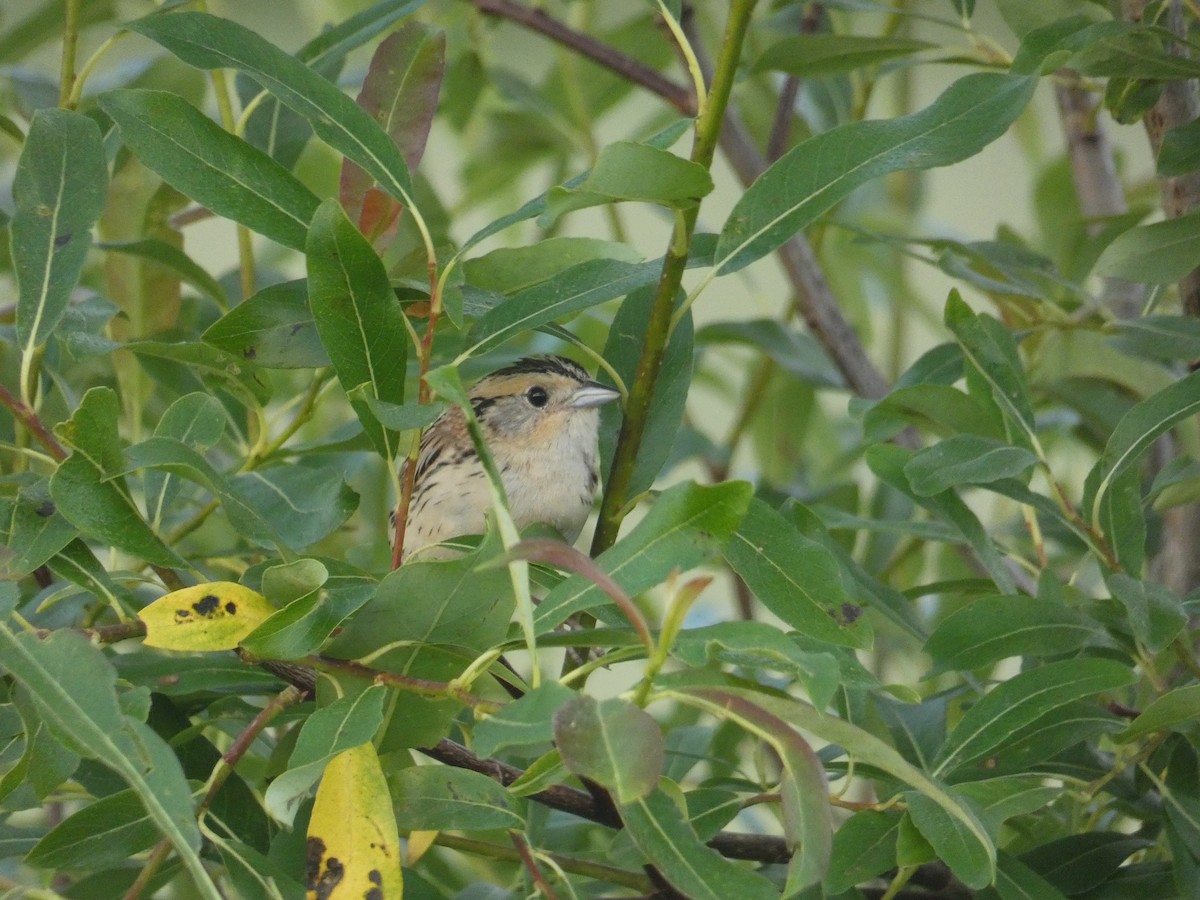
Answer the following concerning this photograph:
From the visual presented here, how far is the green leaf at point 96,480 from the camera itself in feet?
4.16

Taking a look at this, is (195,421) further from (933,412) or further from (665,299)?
(933,412)

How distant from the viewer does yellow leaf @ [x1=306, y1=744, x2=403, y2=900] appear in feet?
3.58

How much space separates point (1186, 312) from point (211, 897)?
1523 millimetres

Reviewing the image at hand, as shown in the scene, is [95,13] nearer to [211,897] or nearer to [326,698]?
[326,698]

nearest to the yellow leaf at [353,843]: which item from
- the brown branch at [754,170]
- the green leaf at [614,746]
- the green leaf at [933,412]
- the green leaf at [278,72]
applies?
the green leaf at [614,746]

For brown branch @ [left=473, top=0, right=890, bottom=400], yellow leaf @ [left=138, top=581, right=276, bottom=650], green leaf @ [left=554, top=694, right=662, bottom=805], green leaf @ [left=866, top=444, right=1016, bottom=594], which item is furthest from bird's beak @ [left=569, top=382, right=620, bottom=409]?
green leaf @ [left=554, top=694, right=662, bottom=805]

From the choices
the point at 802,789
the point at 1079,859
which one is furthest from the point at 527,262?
the point at 1079,859

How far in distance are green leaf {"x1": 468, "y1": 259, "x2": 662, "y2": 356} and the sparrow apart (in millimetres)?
914

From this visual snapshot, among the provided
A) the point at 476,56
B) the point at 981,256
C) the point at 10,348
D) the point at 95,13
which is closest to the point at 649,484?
the point at 981,256

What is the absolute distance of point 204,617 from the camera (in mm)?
1200

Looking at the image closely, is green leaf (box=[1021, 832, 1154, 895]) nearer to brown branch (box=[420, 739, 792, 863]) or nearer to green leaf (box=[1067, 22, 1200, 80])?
brown branch (box=[420, 739, 792, 863])

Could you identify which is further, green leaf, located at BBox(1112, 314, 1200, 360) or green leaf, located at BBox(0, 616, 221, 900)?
green leaf, located at BBox(1112, 314, 1200, 360)

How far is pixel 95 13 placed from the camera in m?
2.12

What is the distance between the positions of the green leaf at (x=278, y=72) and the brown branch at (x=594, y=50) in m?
1.11
